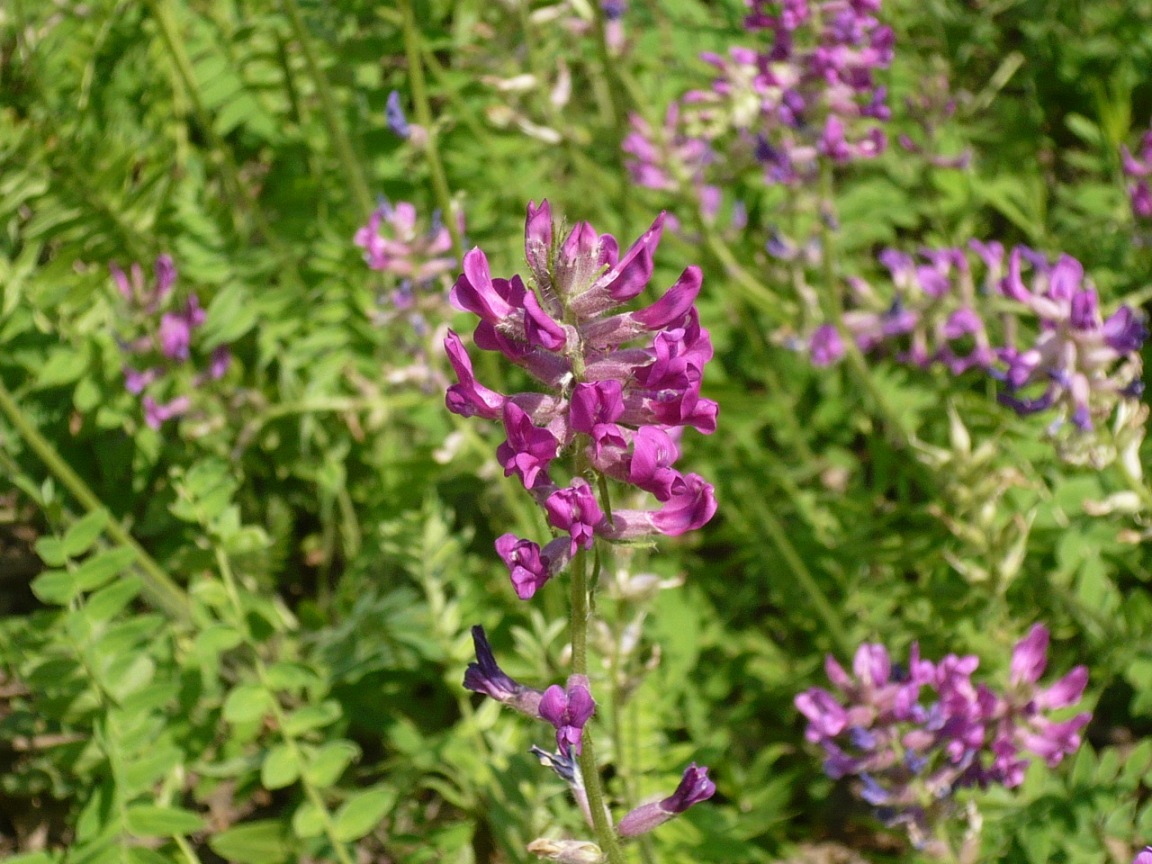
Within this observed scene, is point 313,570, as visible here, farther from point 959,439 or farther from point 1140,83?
point 1140,83

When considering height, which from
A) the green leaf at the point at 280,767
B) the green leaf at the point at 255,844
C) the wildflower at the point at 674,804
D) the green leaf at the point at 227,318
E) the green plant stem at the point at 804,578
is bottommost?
the green plant stem at the point at 804,578

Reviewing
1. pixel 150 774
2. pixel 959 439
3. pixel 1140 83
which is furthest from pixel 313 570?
pixel 1140 83

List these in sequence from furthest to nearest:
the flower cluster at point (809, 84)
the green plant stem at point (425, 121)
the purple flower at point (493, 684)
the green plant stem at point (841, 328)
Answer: the green plant stem at point (841, 328) → the flower cluster at point (809, 84) → the green plant stem at point (425, 121) → the purple flower at point (493, 684)

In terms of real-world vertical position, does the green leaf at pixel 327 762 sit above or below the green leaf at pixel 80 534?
below

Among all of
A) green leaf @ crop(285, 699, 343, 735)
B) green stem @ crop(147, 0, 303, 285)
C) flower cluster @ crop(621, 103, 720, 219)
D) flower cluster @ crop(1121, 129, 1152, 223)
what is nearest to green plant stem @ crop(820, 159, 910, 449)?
flower cluster @ crop(621, 103, 720, 219)

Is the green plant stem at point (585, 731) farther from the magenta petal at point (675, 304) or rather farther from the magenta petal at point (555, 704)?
the magenta petal at point (675, 304)

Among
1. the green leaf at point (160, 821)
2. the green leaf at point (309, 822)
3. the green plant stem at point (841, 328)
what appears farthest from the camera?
the green plant stem at point (841, 328)

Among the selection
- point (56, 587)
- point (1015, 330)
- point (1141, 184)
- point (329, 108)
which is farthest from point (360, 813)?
point (1141, 184)

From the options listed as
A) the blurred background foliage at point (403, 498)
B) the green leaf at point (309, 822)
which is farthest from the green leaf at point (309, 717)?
the green leaf at point (309, 822)
